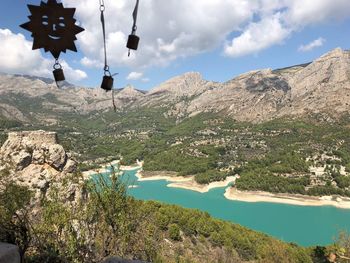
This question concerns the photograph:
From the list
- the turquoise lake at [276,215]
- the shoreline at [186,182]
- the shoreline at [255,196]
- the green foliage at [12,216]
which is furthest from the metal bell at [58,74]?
the shoreline at [186,182]

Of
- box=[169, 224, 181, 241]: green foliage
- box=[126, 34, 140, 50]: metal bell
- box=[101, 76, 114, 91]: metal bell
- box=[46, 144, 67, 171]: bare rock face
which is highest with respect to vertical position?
box=[126, 34, 140, 50]: metal bell

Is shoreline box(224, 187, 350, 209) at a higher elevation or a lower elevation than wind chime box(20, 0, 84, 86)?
lower

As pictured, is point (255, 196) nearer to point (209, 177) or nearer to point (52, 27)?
point (209, 177)

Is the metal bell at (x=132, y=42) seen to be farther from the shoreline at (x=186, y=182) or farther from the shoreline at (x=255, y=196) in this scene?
the shoreline at (x=186, y=182)

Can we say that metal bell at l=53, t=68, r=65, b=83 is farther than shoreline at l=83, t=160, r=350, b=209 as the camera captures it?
No

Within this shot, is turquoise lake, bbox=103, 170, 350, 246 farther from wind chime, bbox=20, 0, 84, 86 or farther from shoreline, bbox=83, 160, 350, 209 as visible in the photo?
wind chime, bbox=20, 0, 84, 86

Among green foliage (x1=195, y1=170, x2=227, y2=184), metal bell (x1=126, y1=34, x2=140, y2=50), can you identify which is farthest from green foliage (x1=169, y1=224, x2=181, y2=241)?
green foliage (x1=195, y1=170, x2=227, y2=184)

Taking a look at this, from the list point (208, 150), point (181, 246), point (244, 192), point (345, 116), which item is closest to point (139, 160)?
point (208, 150)
